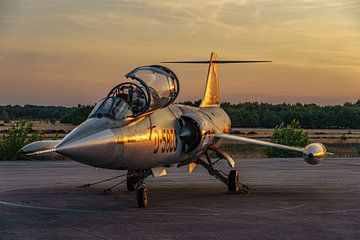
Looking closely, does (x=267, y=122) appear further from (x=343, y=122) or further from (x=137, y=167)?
(x=137, y=167)

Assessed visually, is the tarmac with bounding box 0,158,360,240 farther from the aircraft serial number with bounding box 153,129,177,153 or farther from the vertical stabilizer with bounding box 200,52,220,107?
the vertical stabilizer with bounding box 200,52,220,107

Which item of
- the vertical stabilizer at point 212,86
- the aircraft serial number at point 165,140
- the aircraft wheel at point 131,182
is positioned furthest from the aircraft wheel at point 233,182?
the vertical stabilizer at point 212,86

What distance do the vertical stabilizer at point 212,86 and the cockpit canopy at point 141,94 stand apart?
5.14 metres

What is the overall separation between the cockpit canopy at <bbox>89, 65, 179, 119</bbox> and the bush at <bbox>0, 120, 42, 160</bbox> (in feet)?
82.8

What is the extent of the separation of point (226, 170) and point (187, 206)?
45.3 feet

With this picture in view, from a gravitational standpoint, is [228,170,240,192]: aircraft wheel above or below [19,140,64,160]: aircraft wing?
below

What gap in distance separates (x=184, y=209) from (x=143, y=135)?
203 cm

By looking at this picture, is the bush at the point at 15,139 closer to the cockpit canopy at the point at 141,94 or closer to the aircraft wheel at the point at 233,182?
the aircraft wheel at the point at 233,182

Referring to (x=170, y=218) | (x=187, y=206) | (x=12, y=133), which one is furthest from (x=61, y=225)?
(x=12, y=133)

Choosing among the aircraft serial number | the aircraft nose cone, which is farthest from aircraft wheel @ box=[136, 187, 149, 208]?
the aircraft nose cone

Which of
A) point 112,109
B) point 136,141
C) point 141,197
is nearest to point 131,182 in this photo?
point 141,197

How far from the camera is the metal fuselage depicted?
47.2 feet

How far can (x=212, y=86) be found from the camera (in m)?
24.2

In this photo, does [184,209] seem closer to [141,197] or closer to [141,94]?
[141,197]
